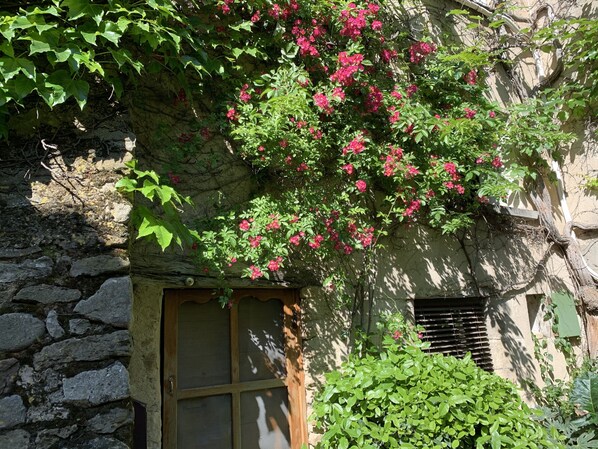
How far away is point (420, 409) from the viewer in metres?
2.43

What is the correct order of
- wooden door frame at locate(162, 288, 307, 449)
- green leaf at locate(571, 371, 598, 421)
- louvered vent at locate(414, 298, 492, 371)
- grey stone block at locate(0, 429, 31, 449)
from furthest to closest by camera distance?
1. louvered vent at locate(414, 298, 492, 371)
2. green leaf at locate(571, 371, 598, 421)
3. wooden door frame at locate(162, 288, 307, 449)
4. grey stone block at locate(0, 429, 31, 449)

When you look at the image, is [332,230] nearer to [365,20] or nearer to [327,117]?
[327,117]

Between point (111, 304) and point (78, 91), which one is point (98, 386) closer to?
point (111, 304)

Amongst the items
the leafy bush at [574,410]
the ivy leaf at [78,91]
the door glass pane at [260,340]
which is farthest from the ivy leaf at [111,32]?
the leafy bush at [574,410]

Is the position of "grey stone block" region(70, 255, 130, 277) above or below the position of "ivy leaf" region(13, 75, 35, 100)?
below

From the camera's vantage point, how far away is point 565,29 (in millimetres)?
4883

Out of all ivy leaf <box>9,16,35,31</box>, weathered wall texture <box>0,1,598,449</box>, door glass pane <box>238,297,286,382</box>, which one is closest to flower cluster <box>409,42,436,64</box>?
weathered wall texture <box>0,1,598,449</box>

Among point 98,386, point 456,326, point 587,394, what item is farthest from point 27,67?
point 587,394

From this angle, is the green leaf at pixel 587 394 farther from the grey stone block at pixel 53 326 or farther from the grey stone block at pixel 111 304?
the grey stone block at pixel 53 326

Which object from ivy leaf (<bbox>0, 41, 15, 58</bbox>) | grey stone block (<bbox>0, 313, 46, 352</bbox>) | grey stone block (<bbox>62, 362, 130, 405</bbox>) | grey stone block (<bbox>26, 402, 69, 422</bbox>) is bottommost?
grey stone block (<bbox>26, 402, 69, 422</bbox>)

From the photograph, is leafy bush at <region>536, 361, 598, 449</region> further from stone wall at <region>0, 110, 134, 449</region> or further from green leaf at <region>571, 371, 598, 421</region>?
stone wall at <region>0, 110, 134, 449</region>

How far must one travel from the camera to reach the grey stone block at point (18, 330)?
5.51 feet

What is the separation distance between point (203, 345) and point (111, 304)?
3.45 ft

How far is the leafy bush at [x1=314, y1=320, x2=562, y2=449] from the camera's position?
7.82ft
